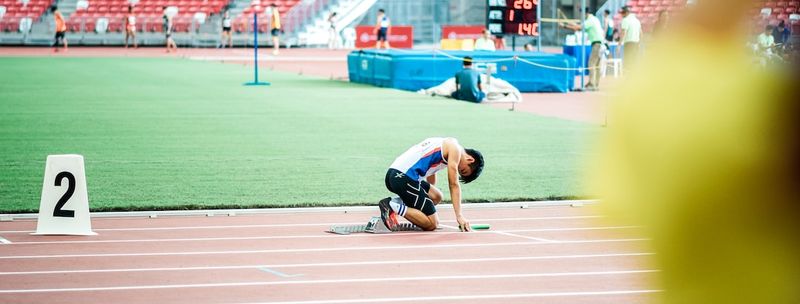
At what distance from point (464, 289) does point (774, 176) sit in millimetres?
5453

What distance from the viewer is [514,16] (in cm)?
2697

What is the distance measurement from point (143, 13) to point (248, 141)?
39.4 meters

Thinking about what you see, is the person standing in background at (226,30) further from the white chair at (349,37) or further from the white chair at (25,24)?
the white chair at (25,24)

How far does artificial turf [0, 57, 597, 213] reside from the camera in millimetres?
11219

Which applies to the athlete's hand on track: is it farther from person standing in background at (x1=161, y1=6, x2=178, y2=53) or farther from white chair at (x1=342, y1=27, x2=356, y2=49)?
white chair at (x1=342, y1=27, x2=356, y2=49)

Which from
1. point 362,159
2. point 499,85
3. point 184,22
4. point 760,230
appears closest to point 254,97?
point 499,85

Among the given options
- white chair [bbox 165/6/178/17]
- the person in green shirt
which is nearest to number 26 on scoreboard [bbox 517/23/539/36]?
the person in green shirt

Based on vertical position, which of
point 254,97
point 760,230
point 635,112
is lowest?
point 254,97

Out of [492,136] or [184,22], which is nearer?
[492,136]

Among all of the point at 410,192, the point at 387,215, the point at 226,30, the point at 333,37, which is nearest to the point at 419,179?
the point at 410,192

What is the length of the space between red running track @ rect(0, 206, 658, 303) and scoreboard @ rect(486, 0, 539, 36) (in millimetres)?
17518

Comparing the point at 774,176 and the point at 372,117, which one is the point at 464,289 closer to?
the point at 774,176

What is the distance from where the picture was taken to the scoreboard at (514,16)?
26922 mm

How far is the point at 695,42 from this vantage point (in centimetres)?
134
